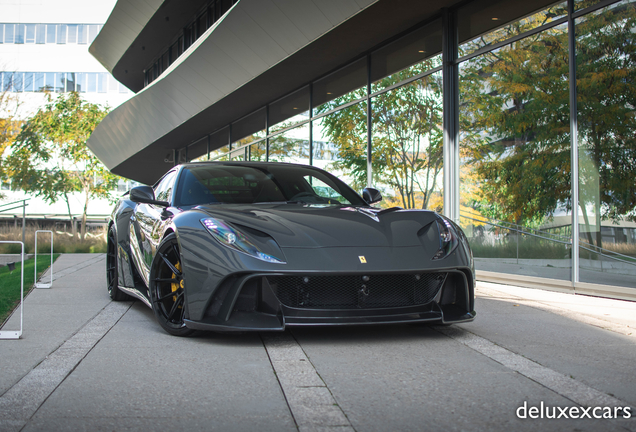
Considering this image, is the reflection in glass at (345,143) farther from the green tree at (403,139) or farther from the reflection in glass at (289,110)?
the reflection in glass at (289,110)

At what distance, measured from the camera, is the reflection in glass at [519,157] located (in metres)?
7.21

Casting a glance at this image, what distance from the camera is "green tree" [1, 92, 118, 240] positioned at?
29.6 metres

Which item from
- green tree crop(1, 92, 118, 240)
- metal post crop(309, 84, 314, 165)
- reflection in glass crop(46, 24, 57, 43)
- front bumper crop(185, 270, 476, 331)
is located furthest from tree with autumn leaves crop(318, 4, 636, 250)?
reflection in glass crop(46, 24, 57, 43)

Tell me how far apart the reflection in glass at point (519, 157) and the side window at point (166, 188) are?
458 centimetres

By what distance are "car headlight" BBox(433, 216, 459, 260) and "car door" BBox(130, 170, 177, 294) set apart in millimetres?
1974

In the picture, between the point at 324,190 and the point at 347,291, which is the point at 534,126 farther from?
the point at 347,291

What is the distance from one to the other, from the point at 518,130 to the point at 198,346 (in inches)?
224

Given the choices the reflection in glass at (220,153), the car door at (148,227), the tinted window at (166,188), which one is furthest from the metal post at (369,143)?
the reflection in glass at (220,153)

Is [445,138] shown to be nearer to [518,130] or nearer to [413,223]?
[518,130]

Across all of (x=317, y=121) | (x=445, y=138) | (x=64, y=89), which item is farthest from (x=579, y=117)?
(x=64, y=89)

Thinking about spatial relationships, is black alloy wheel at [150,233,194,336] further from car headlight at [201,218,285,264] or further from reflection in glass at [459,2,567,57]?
reflection in glass at [459,2,567,57]

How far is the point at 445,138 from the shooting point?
362 inches

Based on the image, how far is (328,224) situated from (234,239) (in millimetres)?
654

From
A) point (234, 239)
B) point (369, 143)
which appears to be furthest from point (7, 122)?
point (234, 239)
